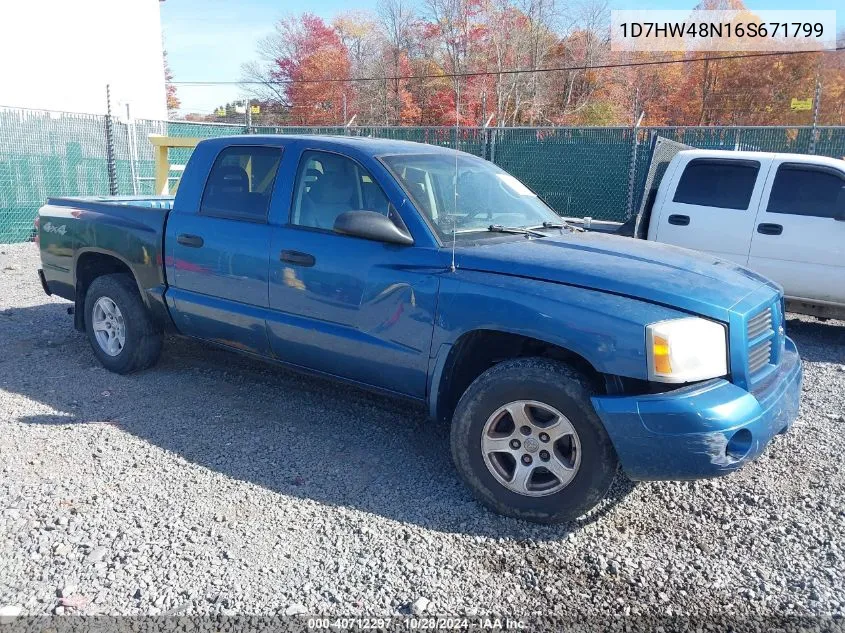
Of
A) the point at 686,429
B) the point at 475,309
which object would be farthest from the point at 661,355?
the point at 475,309

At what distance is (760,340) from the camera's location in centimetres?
355

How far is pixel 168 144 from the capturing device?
1019 cm

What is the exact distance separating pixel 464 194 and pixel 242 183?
1.51 meters

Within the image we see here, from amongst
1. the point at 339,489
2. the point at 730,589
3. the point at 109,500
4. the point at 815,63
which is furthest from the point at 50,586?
the point at 815,63

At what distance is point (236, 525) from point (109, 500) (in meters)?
0.71

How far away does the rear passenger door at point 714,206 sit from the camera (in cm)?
721

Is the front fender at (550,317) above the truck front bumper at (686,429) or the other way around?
above

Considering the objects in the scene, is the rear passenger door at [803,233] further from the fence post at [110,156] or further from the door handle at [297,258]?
the fence post at [110,156]

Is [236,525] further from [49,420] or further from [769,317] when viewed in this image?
[769,317]

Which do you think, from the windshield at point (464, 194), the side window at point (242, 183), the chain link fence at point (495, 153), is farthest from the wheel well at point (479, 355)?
the chain link fence at point (495, 153)

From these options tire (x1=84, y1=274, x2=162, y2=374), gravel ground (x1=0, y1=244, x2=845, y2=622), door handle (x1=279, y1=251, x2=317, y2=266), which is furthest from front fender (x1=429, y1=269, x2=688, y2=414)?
tire (x1=84, y1=274, x2=162, y2=374)

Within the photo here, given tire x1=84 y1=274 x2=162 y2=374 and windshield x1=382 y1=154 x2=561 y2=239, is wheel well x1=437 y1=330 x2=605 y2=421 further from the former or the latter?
tire x1=84 y1=274 x2=162 y2=374

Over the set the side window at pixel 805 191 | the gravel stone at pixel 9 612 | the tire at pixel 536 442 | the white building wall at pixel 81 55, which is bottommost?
the gravel stone at pixel 9 612

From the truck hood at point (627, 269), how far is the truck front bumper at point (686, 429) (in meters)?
0.39
